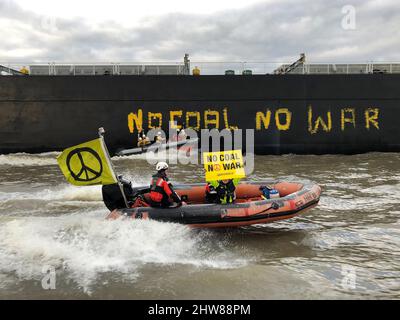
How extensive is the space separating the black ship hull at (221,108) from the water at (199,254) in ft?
28.6

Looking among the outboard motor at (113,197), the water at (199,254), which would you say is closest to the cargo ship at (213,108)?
the water at (199,254)

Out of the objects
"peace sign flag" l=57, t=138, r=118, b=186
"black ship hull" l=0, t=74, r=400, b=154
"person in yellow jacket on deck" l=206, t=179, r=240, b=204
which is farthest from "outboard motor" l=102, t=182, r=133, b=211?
"black ship hull" l=0, t=74, r=400, b=154

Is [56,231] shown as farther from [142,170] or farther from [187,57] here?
[187,57]

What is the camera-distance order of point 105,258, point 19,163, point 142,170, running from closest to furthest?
1. point 105,258
2. point 142,170
3. point 19,163

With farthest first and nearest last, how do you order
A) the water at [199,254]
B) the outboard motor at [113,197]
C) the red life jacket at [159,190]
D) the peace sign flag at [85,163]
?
1. the outboard motor at [113,197]
2. the red life jacket at [159,190]
3. the peace sign flag at [85,163]
4. the water at [199,254]

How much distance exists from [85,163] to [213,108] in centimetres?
1253

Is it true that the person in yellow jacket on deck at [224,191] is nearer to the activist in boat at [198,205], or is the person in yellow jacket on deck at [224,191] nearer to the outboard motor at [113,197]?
the activist in boat at [198,205]

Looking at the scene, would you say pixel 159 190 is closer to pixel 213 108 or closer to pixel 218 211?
pixel 218 211

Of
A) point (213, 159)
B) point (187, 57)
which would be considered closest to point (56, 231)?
point (213, 159)

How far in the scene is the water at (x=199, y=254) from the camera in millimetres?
5262

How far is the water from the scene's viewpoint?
526cm

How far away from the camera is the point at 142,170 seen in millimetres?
15203

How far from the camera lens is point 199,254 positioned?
6.54 m

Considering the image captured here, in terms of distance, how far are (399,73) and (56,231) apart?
18.8 meters
